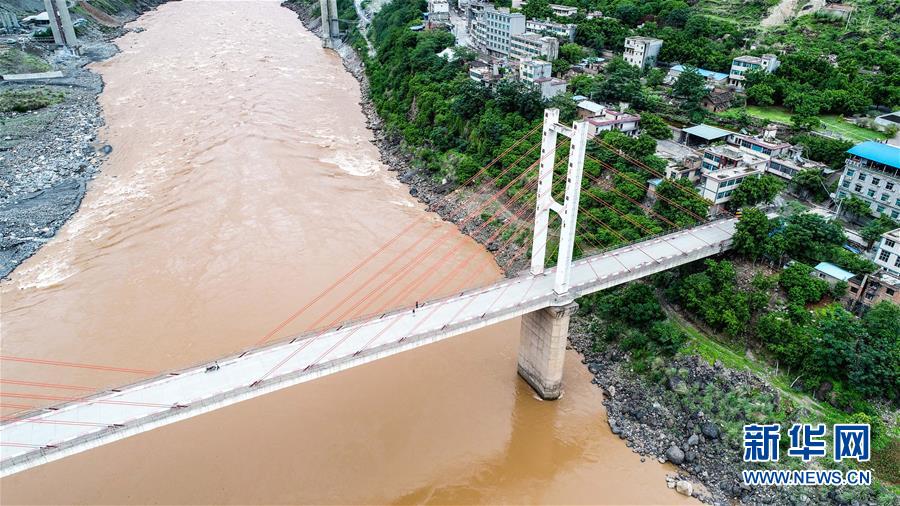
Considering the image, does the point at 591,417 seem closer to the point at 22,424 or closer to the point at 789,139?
the point at 22,424

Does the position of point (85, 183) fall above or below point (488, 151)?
below

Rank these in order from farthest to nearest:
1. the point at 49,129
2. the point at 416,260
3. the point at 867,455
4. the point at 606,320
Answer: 1. the point at 49,129
2. the point at 416,260
3. the point at 606,320
4. the point at 867,455

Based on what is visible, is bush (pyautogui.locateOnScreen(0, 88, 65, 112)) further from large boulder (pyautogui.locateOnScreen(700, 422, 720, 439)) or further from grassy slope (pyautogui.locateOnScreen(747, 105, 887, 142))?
large boulder (pyautogui.locateOnScreen(700, 422, 720, 439))

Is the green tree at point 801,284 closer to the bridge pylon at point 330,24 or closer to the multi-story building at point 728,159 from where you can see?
the multi-story building at point 728,159

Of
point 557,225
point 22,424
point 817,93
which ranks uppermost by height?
point 817,93

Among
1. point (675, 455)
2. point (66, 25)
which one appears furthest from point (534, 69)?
point (66, 25)

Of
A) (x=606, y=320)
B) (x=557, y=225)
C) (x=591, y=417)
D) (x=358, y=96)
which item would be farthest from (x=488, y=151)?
(x=358, y=96)

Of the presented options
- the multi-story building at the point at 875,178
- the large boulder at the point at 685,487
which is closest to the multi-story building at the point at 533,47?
the multi-story building at the point at 875,178

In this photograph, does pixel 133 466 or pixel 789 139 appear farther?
pixel 789 139
